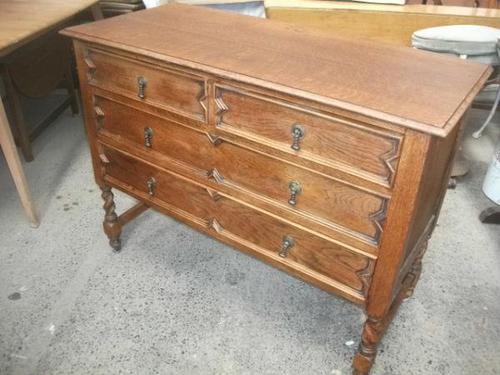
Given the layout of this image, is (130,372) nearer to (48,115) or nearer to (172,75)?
(172,75)

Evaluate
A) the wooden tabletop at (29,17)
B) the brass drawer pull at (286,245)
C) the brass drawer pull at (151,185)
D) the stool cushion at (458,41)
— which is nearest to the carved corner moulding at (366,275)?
the brass drawer pull at (286,245)

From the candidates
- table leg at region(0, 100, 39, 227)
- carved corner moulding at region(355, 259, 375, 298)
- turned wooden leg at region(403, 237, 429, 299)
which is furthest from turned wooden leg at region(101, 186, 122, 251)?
turned wooden leg at region(403, 237, 429, 299)

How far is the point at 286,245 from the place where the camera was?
4.96 feet

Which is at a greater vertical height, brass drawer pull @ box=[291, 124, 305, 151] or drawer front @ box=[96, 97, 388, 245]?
brass drawer pull @ box=[291, 124, 305, 151]

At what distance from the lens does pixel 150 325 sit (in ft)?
5.92

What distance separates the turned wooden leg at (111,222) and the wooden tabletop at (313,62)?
68 cm

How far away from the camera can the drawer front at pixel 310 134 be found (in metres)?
1.19

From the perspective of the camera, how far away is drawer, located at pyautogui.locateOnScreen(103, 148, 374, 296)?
4.66 feet

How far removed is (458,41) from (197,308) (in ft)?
5.76

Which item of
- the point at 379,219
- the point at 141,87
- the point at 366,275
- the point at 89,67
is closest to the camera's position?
the point at 379,219

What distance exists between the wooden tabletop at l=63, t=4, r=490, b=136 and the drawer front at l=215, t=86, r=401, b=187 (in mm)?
61

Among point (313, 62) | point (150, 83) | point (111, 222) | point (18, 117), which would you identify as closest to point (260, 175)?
point (313, 62)

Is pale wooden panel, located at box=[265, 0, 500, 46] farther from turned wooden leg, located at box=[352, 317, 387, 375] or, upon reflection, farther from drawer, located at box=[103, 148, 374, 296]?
turned wooden leg, located at box=[352, 317, 387, 375]

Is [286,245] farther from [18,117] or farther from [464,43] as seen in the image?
[18,117]
